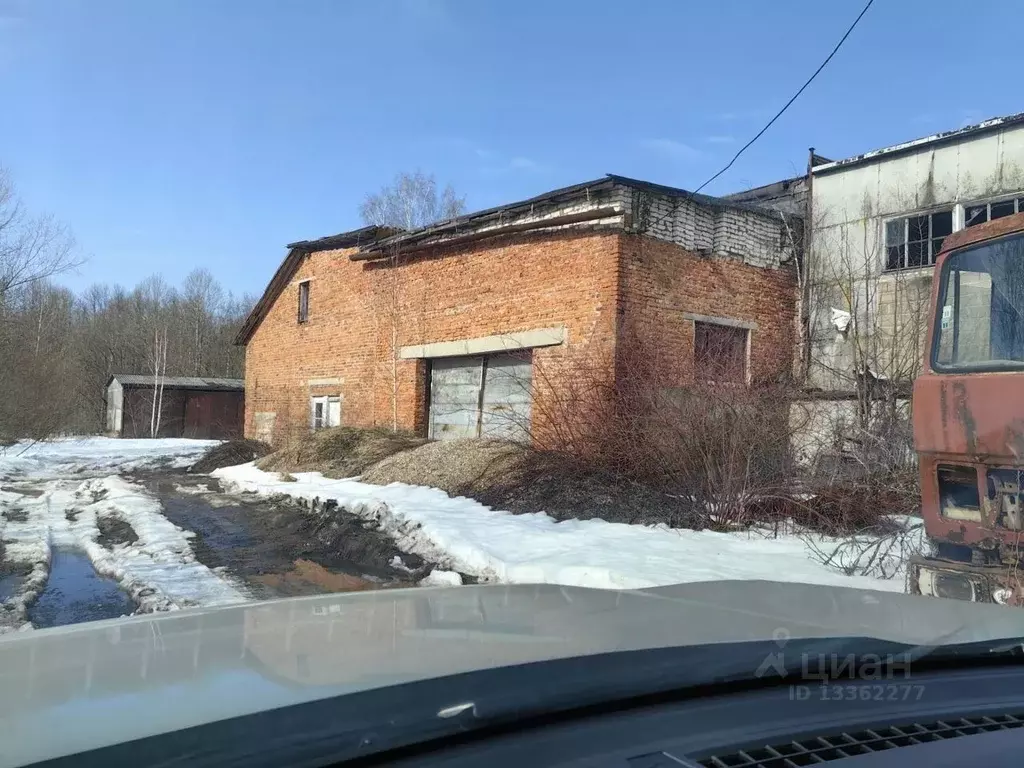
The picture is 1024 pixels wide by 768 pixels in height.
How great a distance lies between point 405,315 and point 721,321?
7119mm

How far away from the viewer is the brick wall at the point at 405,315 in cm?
1393

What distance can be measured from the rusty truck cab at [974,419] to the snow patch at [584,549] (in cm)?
129

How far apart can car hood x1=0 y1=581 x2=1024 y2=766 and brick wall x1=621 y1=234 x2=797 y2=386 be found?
9.04 metres

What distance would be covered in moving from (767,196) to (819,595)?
598 inches

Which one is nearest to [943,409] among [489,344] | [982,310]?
[982,310]

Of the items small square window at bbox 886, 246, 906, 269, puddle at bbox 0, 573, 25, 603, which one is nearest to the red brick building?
small square window at bbox 886, 246, 906, 269

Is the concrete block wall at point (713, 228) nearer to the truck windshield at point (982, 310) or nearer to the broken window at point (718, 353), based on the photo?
the broken window at point (718, 353)

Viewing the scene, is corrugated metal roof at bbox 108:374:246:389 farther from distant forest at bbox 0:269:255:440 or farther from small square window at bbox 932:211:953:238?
small square window at bbox 932:211:953:238

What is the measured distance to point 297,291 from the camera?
22938 mm

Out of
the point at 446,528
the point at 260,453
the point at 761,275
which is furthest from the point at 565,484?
the point at 260,453

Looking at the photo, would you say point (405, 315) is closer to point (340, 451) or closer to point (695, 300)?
point (340, 451)

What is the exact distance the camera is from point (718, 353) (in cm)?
1209

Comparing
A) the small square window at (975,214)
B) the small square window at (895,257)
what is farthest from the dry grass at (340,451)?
the small square window at (975,214)

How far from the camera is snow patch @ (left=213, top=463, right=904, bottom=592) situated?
717 centimetres
